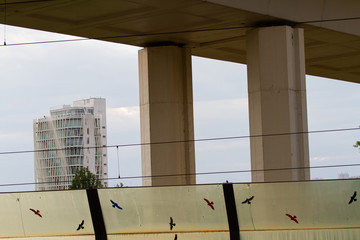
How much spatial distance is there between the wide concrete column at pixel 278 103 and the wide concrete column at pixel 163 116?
3.38 meters

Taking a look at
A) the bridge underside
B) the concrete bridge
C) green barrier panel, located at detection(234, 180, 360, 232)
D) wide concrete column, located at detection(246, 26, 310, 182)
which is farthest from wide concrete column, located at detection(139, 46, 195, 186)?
green barrier panel, located at detection(234, 180, 360, 232)

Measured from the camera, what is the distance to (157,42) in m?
23.8

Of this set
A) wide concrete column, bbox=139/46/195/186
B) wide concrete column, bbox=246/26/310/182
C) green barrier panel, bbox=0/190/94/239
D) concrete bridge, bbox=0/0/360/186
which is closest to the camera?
green barrier panel, bbox=0/190/94/239

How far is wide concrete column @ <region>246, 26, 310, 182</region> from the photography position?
20703 mm

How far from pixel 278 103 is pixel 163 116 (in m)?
4.47

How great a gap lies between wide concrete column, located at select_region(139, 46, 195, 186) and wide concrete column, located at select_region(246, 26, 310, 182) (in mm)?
3378

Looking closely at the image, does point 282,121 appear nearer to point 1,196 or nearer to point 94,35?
point 94,35

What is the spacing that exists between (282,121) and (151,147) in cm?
484

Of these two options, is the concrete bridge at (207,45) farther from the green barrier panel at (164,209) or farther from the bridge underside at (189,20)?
the green barrier panel at (164,209)

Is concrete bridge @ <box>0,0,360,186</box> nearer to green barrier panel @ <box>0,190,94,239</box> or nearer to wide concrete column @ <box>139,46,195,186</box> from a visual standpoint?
wide concrete column @ <box>139,46,195,186</box>

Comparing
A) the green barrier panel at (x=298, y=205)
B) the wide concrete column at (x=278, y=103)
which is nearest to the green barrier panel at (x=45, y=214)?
the green barrier panel at (x=298, y=205)

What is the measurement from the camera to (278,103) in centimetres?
2080

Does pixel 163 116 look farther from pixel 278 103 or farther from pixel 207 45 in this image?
pixel 278 103

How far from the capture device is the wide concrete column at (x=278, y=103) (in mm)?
20703
